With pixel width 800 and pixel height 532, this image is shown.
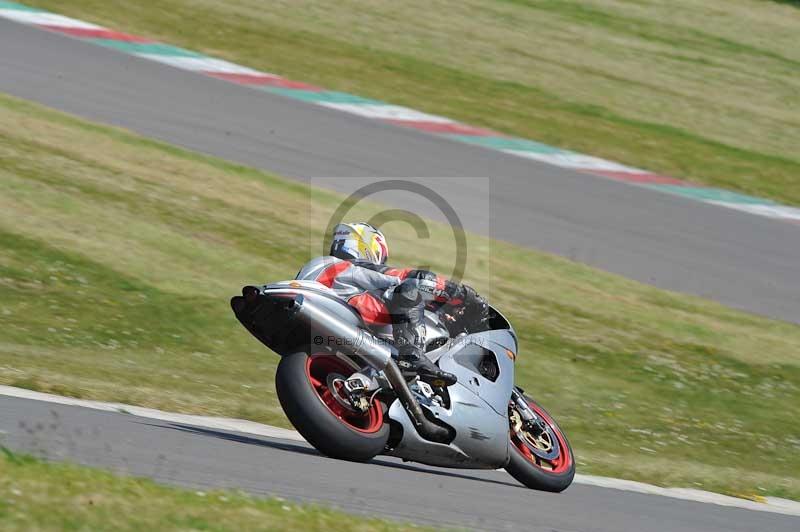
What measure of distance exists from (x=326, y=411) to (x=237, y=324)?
17.5 ft

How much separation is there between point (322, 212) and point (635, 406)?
536cm

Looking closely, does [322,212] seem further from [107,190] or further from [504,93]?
[504,93]

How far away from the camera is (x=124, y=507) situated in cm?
494

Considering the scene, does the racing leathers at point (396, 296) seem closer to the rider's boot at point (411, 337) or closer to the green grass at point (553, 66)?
the rider's boot at point (411, 337)

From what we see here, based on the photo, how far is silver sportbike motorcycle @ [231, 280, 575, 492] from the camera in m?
6.85

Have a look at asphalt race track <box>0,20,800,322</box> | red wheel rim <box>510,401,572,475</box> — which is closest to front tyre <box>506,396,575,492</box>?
red wheel rim <box>510,401,572,475</box>

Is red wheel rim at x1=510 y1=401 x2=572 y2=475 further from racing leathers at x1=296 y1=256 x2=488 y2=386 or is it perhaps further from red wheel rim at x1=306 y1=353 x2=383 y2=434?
red wheel rim at x1=306 y1=353 x2=383 y2=434

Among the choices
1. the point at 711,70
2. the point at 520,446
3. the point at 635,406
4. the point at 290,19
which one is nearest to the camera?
the point at 520,446

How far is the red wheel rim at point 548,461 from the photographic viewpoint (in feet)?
26.1

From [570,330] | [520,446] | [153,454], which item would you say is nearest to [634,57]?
[570,330]

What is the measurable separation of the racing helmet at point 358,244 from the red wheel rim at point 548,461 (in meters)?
1.43

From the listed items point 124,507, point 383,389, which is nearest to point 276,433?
point 383,389

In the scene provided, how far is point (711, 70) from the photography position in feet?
84.3

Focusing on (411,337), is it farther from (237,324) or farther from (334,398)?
(237,324)
